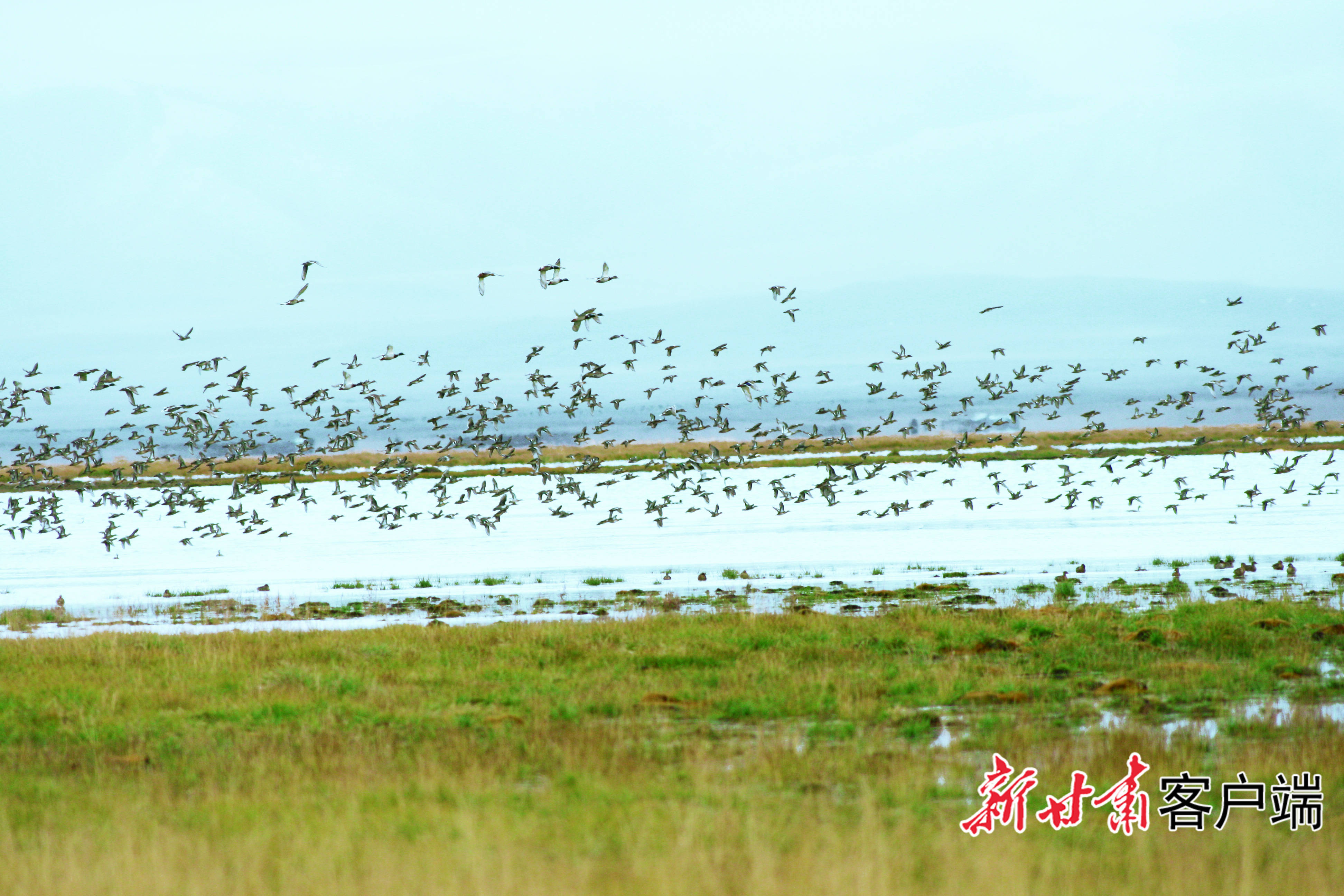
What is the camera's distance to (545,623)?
19906 millimetres

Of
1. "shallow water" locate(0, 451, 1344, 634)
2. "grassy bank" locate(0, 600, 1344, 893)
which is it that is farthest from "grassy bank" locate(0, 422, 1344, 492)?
"grassy bank" locate(0, 600, 1344, 893)

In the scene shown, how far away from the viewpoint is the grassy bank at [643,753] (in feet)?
25.7

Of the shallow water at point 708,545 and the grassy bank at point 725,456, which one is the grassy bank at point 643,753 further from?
the grassy bank at point 725,456

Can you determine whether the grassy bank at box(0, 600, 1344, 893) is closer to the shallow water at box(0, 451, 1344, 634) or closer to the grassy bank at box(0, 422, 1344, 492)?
the shallow water at box(0, 451, 1344, 634)

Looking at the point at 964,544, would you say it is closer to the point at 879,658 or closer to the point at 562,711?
the point at 879,658

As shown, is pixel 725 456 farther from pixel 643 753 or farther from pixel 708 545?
pixel 643 753

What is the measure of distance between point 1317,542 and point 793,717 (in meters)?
26.5

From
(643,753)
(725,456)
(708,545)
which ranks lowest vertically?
(708,545)

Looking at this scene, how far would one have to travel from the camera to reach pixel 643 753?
11.2 metres

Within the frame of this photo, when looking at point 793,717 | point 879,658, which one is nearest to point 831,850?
point 793,717

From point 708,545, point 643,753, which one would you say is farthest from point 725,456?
point 643,753

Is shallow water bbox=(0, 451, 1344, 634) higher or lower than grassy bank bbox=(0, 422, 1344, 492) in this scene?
lower

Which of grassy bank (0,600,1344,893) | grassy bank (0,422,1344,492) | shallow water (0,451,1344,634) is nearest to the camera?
grassy bank (0,600,1344,893)

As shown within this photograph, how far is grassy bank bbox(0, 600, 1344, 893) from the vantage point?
782 centimetres
